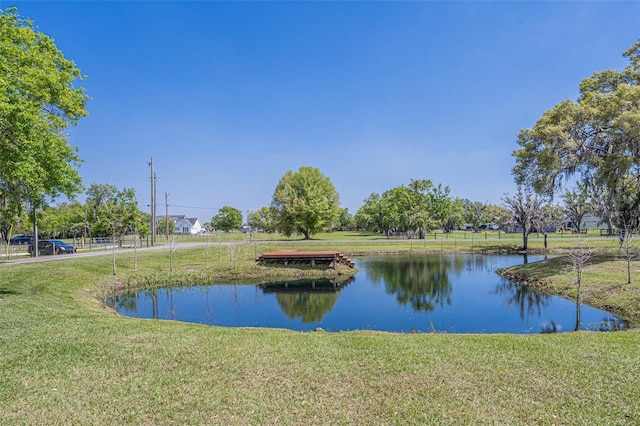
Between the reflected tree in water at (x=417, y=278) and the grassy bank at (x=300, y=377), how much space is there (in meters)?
8.81

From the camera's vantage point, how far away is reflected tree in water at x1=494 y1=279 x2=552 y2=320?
50.7ft

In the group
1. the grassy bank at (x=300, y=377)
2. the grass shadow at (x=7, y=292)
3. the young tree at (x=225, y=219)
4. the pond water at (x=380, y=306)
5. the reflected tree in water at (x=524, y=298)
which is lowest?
the reflected tree in water at (x=524, y=298)

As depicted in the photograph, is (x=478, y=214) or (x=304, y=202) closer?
(x=304, y=202)

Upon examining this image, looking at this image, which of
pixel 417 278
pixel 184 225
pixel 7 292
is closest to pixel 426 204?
pixel 417 278

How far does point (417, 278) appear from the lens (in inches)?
952

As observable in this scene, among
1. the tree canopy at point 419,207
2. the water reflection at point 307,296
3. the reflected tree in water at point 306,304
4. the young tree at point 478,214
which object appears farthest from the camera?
the young tree at point 478,214

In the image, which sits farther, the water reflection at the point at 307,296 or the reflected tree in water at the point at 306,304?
the water reflection at the point at 307,296

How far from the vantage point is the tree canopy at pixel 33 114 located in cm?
999

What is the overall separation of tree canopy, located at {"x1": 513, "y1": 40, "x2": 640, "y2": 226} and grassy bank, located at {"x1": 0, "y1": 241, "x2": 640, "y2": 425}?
15.3 m

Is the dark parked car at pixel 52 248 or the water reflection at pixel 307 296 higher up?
the dark parked car at pixel 52 248

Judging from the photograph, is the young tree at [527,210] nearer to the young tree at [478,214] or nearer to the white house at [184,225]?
the young tree at [478,214]

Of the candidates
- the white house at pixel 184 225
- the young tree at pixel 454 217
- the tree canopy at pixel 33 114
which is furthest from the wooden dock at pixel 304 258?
the white house at pixel 184 225

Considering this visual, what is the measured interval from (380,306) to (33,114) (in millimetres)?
14180

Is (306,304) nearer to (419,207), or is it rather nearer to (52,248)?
(52,248)
